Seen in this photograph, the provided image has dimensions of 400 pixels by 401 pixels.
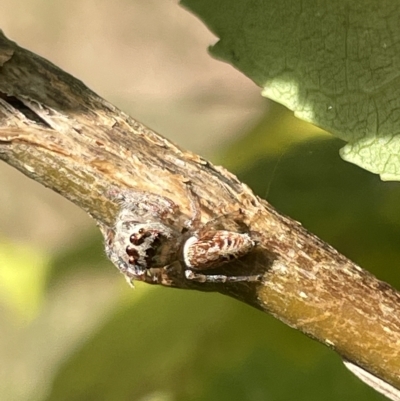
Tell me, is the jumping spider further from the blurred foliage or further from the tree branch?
the blurred foliage

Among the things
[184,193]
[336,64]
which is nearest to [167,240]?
[184,193]

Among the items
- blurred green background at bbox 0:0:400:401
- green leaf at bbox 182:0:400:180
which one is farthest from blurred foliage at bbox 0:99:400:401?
green leaf at bbox 182:0:400:180

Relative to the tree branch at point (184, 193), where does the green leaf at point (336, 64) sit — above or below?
above

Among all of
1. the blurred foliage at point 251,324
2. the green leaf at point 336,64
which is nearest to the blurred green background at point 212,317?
the blurred foliage at point 251,324

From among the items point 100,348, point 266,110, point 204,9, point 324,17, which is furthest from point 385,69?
point 100,348

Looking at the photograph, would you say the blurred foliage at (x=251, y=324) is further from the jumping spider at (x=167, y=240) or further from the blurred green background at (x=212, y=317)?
the jumping spider at (x=167, y=240)

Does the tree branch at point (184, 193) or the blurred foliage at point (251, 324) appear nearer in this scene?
the tree branch at point (184, 193)
